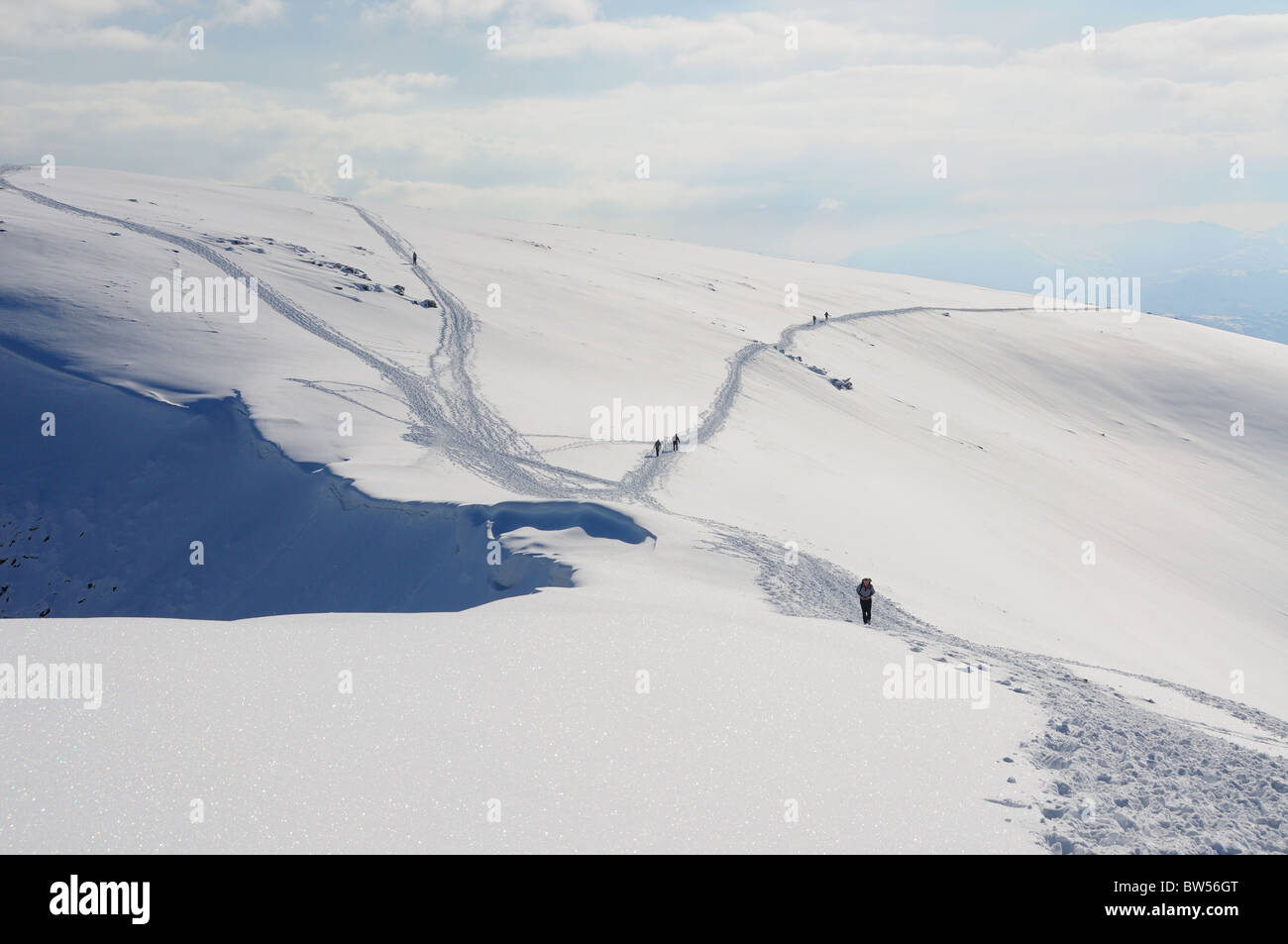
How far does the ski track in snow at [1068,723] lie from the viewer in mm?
9430

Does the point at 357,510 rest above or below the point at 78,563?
above

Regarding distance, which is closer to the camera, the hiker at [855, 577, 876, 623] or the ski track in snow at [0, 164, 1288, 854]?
the ski track in snow at [0, 164, 1288, 854]

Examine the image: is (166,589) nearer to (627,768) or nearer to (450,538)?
(450,538)

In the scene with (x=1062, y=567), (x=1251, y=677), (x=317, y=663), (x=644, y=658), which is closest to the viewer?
(x=317, y=663)

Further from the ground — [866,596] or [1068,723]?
[866,596]

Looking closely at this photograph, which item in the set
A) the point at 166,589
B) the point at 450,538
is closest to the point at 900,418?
the point at 450,538

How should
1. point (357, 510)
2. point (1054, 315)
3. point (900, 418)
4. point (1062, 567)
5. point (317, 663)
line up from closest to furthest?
point (317, 663), point (357, 510), point (1062, 567), point (900, 418), point (1054, 315)

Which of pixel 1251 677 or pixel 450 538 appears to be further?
pixel 1251 677

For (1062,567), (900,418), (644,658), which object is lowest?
(1062,567)

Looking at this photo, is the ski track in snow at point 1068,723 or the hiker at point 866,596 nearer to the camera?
the ski track in snow at point 1068,723

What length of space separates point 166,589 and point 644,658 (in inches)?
554

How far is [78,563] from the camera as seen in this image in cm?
2092

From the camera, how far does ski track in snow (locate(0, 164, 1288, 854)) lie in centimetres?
943

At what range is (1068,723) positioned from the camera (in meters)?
12.0
